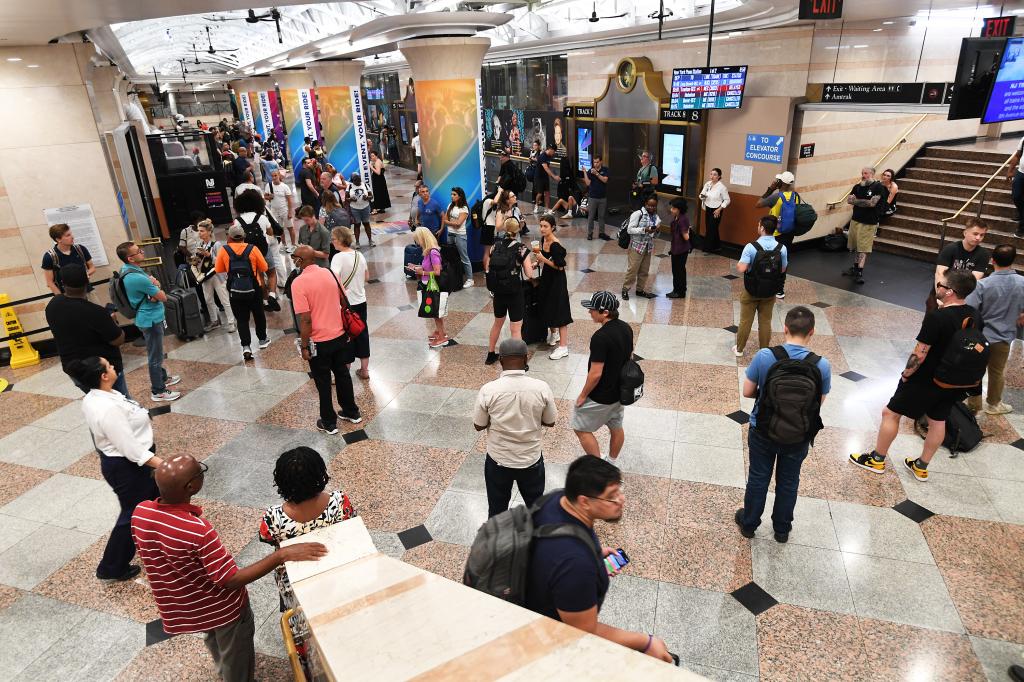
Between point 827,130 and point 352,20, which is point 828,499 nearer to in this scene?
point 827,130

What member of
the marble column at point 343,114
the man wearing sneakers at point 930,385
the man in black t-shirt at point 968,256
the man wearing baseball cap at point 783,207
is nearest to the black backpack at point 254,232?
the man wearing baseball cap at point 783,207

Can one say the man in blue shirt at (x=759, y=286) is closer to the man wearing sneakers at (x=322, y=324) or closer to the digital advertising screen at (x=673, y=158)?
the man wearing sneakers at (x=322, y=324)

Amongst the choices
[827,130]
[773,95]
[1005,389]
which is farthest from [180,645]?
[827,130]

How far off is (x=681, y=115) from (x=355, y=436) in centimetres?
907

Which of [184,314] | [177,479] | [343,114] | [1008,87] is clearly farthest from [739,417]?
[343,114]

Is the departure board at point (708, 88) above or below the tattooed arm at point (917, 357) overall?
above

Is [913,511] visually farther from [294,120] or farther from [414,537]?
[294,120]

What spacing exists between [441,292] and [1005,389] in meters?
5.93

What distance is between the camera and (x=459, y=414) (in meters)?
5.73

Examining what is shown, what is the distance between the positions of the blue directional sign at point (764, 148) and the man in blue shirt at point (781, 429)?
728 centimetres

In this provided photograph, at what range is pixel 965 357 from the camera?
13.1 feet

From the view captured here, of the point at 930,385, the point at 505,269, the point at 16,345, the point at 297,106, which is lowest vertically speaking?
the point at 16,345

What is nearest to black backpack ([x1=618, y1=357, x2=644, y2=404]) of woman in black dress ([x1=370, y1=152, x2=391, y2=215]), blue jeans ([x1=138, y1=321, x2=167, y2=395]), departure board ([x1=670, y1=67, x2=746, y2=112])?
blue jeans ([x1=138, y1=321, x2=167, y2=395])

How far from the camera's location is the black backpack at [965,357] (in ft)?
13.0
